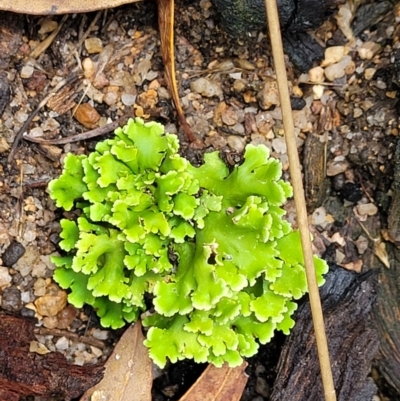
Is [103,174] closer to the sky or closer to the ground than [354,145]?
closer to the ground

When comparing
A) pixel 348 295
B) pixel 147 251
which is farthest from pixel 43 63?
pixel 348 295

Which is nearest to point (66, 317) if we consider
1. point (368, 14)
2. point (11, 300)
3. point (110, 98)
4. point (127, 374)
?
point (11, 300)

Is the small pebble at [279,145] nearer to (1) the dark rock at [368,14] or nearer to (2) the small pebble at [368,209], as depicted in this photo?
(2) the small pebble at [368,209]

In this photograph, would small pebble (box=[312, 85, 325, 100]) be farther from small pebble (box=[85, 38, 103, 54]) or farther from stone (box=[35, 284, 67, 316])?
stone (box=[35, 284, 67, 316])

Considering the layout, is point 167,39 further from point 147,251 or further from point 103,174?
point 147,251

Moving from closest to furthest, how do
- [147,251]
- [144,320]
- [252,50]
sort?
[147,251]
[144,320]
[252,50]
